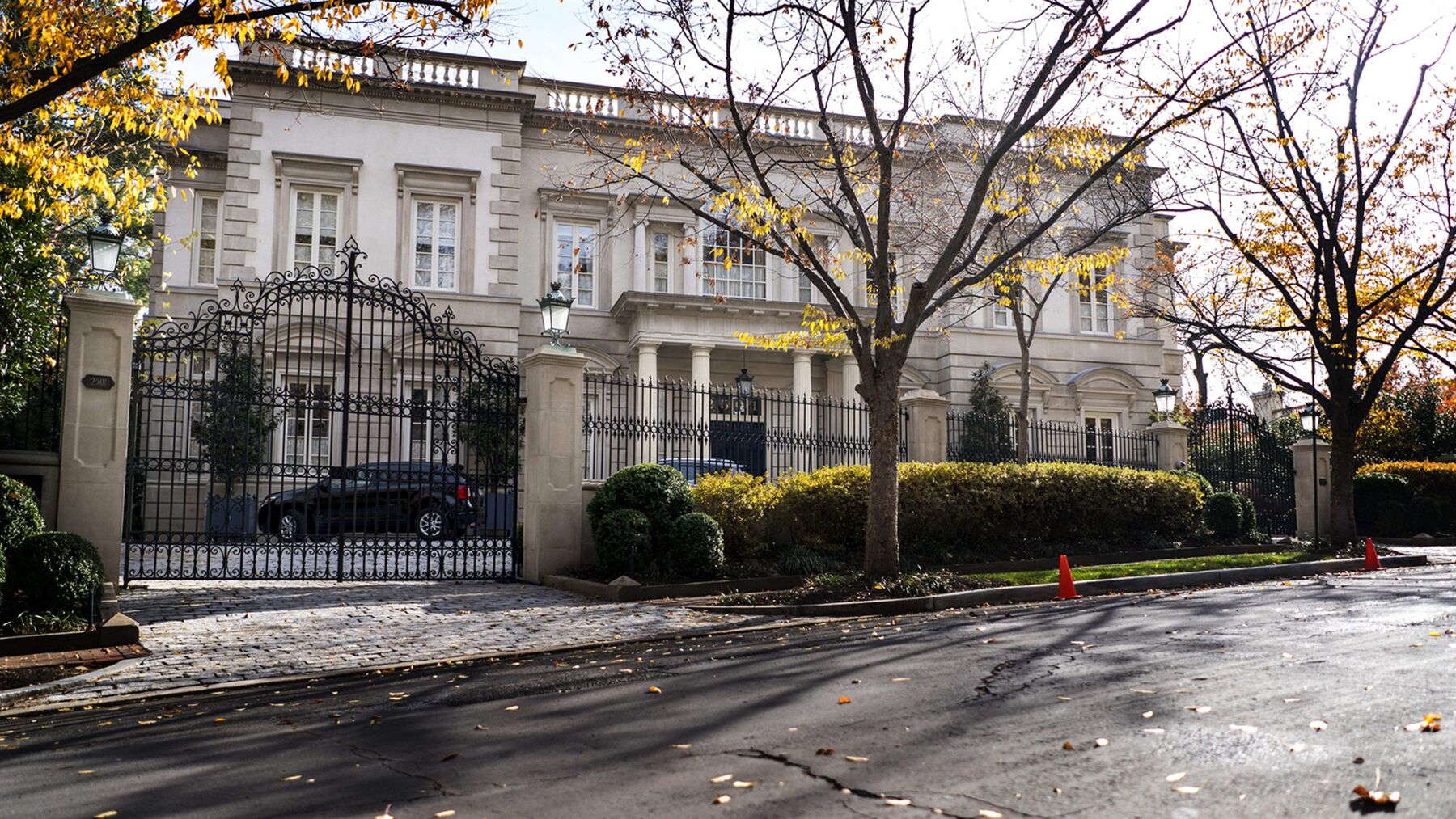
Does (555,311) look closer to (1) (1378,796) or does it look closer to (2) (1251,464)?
(1) (1378,796)

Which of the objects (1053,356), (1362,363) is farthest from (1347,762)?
(1053,356)

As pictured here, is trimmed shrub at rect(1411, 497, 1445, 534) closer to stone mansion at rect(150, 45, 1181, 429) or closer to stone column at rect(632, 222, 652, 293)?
stone mansion at rect(150, 45, 1181, 429)

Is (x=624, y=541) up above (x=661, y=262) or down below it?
below

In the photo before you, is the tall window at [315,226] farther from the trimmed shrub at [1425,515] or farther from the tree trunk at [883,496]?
the trimmed shrub at [1425,515]

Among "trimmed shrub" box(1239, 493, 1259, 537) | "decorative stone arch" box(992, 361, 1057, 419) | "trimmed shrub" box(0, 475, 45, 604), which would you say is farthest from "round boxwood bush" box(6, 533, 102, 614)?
"decorative stone arch" box(992, 361, 1057, 419)

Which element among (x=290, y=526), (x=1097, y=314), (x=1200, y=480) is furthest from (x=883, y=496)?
(x=1097, y=314)

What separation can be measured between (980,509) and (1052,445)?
6725 mm

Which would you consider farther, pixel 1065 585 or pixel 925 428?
pixel 925 428

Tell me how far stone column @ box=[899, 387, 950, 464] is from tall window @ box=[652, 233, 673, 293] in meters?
13.0

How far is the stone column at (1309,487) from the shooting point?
896 inches

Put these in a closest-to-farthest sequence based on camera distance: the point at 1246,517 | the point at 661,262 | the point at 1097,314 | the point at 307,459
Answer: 1. the point at 307,459
2. the point at 1246,517
3. the point at 661,262
4. the point at 1097,314

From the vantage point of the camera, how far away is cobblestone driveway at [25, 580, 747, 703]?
8312mm

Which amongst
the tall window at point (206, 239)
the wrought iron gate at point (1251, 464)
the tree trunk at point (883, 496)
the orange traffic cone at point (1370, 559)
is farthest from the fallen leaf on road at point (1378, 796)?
the tall window at point (206, 239)

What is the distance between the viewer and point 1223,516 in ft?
66.1
